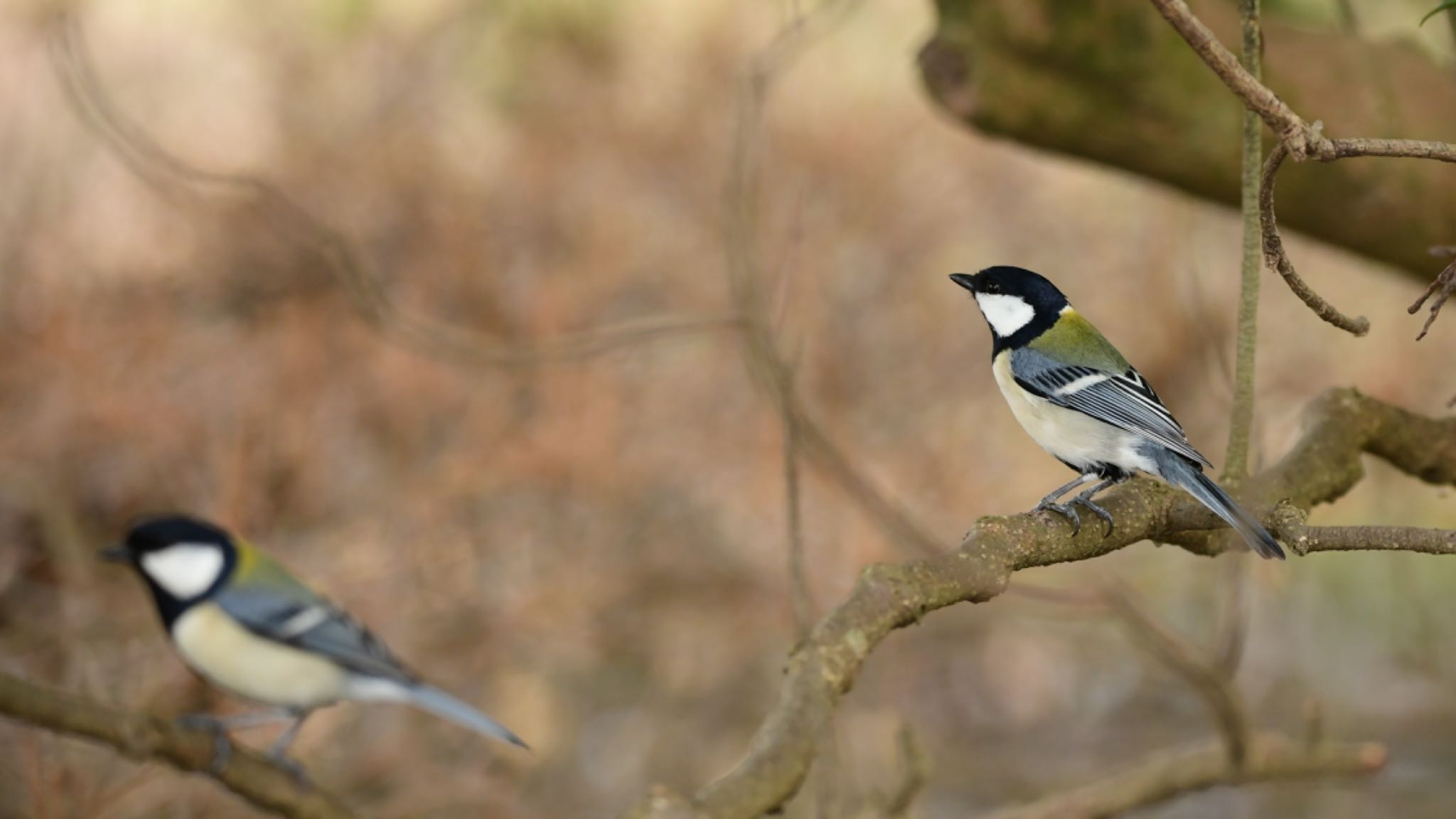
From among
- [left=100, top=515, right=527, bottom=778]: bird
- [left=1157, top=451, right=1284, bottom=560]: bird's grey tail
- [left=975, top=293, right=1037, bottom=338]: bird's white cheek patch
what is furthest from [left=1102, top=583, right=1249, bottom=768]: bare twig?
[left=100, top=515, right=527, bottom=778]: bird

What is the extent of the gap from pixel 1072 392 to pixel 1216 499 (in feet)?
1.72

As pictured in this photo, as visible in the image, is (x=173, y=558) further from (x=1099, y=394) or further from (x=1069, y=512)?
(x=1069, y=512)

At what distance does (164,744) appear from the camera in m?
2.62

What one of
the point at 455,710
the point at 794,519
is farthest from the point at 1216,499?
the point at 455,710

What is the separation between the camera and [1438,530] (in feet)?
5.32

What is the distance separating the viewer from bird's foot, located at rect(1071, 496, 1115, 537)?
1.86 metres

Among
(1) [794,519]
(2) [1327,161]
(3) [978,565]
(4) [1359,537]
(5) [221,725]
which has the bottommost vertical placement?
(5) [221,725]

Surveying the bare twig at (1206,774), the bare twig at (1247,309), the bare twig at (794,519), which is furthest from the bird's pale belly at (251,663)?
the bare twig at (1247,309)

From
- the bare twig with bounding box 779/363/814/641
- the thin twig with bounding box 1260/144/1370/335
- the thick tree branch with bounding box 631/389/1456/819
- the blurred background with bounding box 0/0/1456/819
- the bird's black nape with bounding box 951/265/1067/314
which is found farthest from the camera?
the blurred background with bounding box 0/0/1456/819

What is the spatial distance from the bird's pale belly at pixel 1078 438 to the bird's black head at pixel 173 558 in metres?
2.38

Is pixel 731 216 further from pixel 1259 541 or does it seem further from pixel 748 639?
pixel 748 639

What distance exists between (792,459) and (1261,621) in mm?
4755

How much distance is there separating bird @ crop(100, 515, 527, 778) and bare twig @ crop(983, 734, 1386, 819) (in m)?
1.43

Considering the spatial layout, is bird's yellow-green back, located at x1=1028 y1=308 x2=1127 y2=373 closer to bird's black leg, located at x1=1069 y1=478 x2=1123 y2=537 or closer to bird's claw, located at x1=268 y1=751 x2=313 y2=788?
bird's black leg, located at x1=1069 y1=478 x2=1123 y2=537
